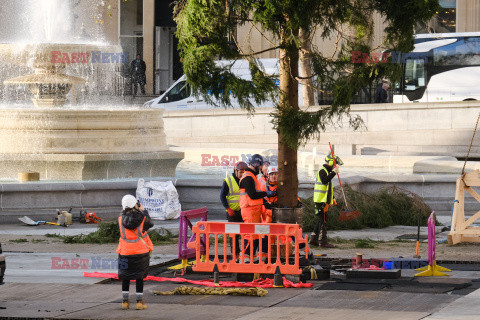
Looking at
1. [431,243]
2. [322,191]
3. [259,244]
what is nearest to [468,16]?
[322,191]

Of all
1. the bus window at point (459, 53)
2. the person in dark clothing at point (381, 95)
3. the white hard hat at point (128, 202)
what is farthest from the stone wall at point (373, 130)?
the white hard hat at point (128, 202)

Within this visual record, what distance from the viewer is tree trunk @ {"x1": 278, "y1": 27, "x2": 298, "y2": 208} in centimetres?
1265

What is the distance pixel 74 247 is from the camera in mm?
14836

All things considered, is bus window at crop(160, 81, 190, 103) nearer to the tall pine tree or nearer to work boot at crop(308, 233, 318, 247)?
work boot at crop(308, 233, 318, 247)

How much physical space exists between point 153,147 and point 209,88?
26.1 ft

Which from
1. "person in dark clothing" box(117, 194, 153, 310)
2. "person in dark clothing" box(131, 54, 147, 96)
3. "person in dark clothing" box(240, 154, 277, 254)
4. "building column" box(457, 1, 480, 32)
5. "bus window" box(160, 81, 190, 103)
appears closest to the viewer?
"person in dark clothing" box(117, 194, 153, 310)

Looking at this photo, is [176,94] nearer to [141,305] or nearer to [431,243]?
[431,243]

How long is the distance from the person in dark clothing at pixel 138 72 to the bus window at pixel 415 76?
11005 mm

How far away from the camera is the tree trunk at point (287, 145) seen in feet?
41.5

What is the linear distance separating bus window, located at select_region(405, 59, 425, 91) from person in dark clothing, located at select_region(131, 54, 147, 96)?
1101 centimetres

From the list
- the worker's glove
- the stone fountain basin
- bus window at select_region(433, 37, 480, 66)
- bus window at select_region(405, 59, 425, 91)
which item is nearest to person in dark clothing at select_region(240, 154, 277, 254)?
the worker's glove

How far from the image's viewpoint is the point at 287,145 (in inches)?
502

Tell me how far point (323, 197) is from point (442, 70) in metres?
21.2

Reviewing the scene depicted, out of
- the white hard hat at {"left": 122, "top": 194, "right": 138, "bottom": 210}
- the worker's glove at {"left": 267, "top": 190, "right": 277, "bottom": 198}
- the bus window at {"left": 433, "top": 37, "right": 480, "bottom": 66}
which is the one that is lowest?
the worker's glove at {"left": 267, "top": 190, "right": 277, "bottom": 198}
